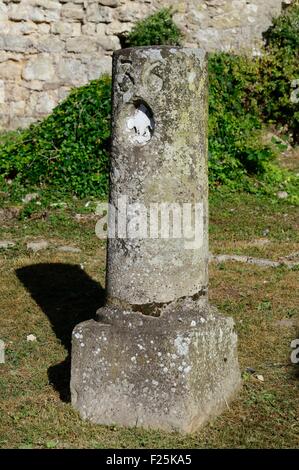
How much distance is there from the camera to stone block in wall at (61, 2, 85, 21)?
11.8m

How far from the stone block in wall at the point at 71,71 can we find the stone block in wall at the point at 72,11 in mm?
576

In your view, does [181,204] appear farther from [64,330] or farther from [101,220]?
[101,220]

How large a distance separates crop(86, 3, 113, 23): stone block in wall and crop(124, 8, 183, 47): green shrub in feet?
1.23

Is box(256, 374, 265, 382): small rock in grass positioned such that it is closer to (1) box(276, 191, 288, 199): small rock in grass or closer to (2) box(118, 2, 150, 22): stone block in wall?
(1) box(276, 191, 288, 199): small rock in grass

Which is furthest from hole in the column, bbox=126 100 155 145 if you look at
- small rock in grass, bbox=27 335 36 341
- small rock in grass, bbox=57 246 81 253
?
small rock in grass, bbox=57 246 81 253

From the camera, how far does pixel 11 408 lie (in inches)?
196

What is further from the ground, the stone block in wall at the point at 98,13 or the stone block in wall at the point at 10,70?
the stone block in wall at the point at 98,13

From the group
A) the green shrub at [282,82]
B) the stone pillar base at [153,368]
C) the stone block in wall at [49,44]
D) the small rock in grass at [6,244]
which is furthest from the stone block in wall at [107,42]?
the stone pillar base at [153,368]

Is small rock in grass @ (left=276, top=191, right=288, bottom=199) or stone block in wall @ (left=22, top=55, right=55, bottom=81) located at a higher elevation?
stone block in wall @ (left=22, top=55, right=55, bottom=81)

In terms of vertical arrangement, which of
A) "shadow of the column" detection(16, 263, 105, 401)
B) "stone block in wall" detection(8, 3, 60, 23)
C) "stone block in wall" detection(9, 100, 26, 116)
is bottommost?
"shadow of the column" detection(16, 263, 105, 401)

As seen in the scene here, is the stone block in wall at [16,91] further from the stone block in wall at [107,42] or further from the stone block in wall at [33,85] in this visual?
the stone block in wall at [107,42]

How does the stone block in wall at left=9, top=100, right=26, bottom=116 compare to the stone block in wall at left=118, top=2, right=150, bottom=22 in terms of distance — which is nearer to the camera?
the stone block in wall at left=9, top=100, right=26, bottom=116

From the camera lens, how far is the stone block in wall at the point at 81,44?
11852 mm

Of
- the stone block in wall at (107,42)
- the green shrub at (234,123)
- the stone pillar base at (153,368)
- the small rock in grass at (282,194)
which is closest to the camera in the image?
the stone pillar base at (153,368)
